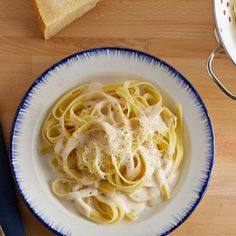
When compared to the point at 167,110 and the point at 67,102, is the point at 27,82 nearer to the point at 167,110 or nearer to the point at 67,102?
the point at 67,102

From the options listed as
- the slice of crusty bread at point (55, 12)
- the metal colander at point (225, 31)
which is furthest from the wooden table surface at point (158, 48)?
the metal colander at point (225, 31)

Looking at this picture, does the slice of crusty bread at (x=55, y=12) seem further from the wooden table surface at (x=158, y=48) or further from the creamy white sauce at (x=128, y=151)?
the creamy white sauce at (x=128, y=151)

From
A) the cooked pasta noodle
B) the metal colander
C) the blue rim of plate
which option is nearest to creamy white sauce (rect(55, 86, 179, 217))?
the cooked pasta noodle

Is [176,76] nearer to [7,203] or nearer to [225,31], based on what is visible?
[225,31]

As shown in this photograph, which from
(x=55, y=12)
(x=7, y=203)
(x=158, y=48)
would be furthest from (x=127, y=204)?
(x=55, y=12)

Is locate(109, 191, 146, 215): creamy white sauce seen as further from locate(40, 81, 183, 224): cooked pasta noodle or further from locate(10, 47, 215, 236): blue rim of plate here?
locate(10, 47, 215, 236): blue rim of plate

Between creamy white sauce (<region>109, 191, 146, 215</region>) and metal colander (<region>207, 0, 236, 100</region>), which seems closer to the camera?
metal colander (<region>207, 0, 236, 100</region>)
